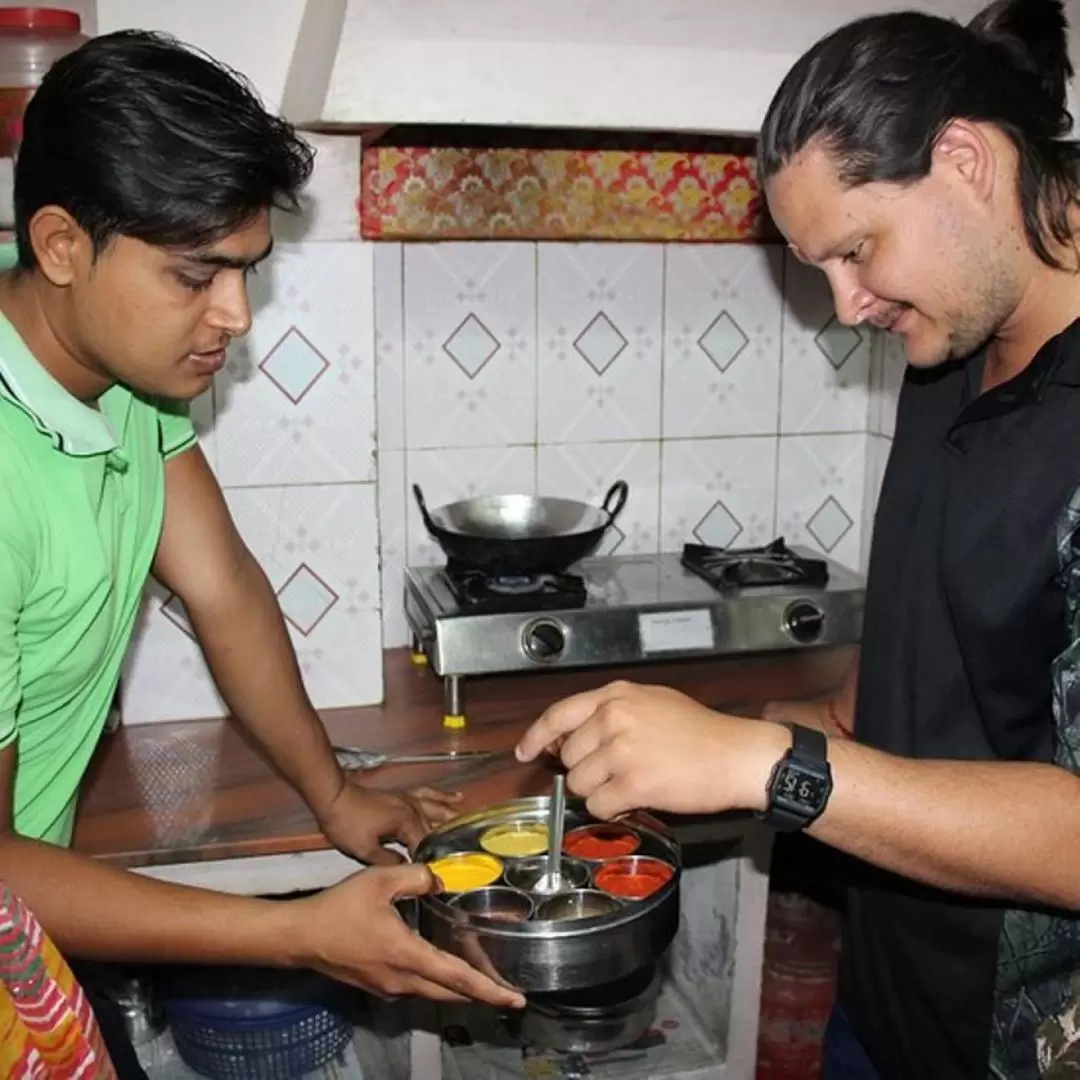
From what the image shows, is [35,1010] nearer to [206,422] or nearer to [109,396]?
[109,396]

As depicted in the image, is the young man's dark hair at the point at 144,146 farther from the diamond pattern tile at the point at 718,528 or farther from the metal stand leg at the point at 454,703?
the diamond pattern tile at the point at 718,528

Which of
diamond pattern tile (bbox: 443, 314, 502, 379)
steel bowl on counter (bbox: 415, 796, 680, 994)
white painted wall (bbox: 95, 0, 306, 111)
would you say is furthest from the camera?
diamond pattern tile (bbox: 443, 314, 502, 379)

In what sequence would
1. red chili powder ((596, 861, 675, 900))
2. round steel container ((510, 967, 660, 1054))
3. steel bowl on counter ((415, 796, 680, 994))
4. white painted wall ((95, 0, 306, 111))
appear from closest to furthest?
steel bowl on counter ((415, 796, 680, 994)), red chili powder ((596, 861, 675, 900)), white painted wall ((95, 0, 306, 111)), round steel container ((510, 967, 660, 1054))

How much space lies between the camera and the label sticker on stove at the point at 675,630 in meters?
1.82

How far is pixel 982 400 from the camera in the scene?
122 cm

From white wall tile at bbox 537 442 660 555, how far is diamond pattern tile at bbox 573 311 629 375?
140 millimetres

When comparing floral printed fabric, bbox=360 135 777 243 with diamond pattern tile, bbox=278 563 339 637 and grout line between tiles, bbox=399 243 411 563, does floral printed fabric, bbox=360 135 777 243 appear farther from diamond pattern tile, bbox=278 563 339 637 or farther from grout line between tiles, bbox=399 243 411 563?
diamond pattern tile, bbox=278 563 339 637

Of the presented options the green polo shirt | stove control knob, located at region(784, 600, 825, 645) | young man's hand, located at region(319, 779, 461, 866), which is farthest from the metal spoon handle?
stove control knob, located at region(784, 600, 825, 645)

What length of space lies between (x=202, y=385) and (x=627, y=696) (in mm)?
514

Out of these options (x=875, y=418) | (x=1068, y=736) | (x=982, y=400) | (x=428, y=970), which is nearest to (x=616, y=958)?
(x=428, y=970)

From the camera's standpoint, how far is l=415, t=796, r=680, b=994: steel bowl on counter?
112cm

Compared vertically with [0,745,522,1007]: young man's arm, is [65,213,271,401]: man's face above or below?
above

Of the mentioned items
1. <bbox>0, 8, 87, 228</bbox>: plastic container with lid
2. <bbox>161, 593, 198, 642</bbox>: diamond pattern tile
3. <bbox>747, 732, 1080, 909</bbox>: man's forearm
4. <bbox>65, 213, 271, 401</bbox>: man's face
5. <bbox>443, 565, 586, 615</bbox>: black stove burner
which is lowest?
<bbox>161, 593, 198, 642</bbox>: diamond pattern tile

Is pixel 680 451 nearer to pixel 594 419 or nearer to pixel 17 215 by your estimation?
pixel 594 419
